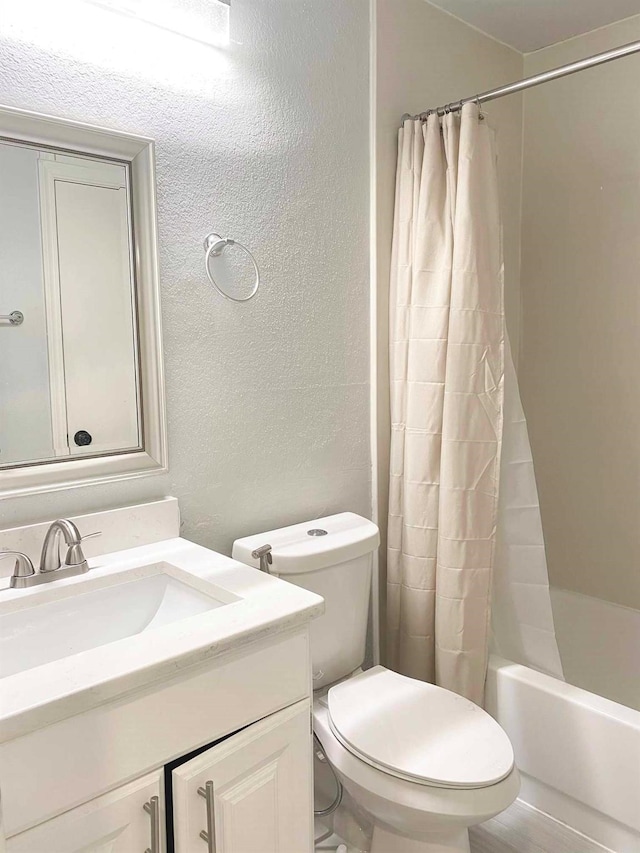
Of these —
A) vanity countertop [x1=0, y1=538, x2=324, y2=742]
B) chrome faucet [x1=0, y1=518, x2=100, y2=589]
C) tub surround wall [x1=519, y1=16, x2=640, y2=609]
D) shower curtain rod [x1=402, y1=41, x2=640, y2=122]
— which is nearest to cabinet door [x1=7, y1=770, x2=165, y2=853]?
vanity countertop [x1=0, y1=538, x2=324, y2=742]

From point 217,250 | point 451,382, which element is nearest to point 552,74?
point 451,382

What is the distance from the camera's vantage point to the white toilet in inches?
54.9

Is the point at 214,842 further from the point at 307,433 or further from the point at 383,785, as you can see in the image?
the point at 307,433

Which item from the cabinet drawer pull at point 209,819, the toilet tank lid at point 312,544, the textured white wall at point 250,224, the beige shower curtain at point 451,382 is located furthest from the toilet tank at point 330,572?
the cabinet drawer pull at point 209,819

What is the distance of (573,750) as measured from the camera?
5.89 ft

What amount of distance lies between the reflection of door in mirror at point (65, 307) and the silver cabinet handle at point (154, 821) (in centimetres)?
73

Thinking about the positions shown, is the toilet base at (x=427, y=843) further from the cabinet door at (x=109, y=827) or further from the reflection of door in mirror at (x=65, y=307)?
the reflection of door in mirror at (x=65, y=307)

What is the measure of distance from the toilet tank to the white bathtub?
481mm

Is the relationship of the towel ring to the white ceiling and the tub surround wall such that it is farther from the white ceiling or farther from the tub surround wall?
the tub surround wall

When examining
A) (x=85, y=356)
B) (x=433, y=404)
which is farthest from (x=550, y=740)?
(x=85, y=356)

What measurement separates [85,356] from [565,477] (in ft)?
6.33

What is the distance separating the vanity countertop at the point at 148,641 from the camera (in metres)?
0.95

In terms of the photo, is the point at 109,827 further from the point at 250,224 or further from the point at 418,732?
the point at 250,224

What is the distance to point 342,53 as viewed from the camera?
6.36ft
